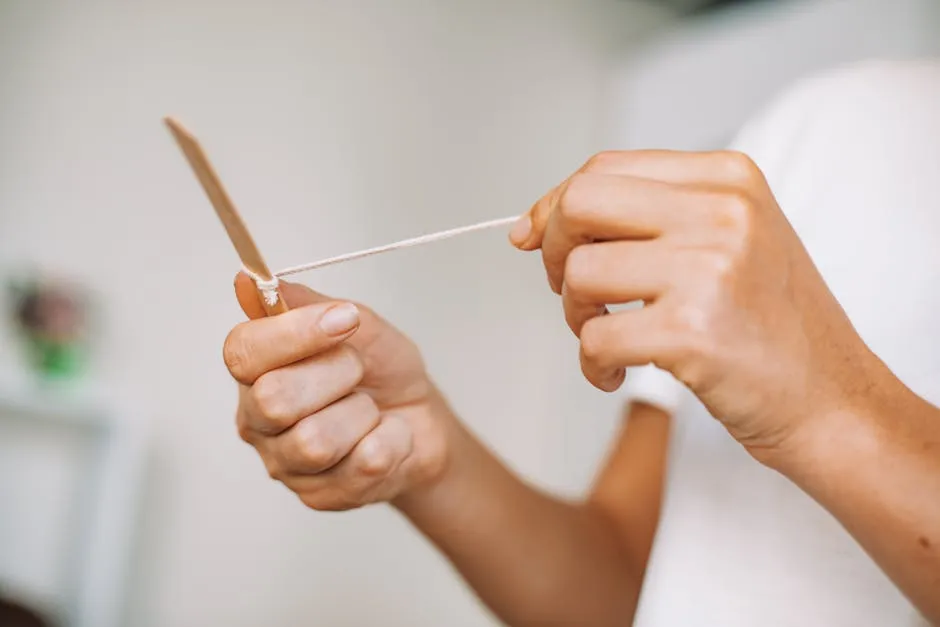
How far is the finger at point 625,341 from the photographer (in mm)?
405

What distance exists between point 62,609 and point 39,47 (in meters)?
1.04

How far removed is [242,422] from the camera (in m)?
0.58

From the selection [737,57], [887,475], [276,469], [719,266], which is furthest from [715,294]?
[737,57]

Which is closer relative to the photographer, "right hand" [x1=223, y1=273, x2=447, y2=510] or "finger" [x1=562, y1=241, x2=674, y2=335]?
"finger" [x1=562, y1=241, x2=674, y2=335]

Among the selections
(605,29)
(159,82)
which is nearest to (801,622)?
(159,82)

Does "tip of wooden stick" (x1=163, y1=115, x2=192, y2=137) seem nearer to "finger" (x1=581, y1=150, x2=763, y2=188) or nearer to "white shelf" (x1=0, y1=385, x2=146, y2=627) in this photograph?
"finger" (x1=581, y1=150, x2=763, y2=188)

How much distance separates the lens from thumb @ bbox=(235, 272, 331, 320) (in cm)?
55

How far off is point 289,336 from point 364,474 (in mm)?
122

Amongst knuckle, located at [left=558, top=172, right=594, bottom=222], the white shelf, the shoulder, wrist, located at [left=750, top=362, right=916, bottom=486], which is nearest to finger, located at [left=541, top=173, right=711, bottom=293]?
knuckle, located at [left=558, top=172, right=594, bottom=222]

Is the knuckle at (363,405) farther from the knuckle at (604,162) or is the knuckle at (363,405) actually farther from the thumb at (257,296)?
the knuckle at (604,162)

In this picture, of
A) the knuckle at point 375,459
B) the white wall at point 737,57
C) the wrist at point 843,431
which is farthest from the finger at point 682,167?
the white wall at point 737,57

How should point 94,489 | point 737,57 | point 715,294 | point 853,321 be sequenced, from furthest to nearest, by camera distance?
point 737,57 → point 94,489 → point 853,321 → point 715,294

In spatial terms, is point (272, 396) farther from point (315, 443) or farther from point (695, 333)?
point (695, 333)

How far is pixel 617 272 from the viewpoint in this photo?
1.38 feet
